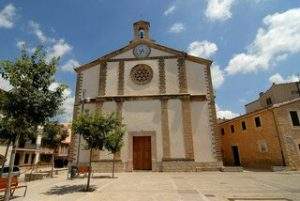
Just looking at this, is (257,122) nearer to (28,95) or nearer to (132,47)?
(132,47)

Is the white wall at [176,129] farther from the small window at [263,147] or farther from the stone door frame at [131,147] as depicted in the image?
the small window at [263,147]

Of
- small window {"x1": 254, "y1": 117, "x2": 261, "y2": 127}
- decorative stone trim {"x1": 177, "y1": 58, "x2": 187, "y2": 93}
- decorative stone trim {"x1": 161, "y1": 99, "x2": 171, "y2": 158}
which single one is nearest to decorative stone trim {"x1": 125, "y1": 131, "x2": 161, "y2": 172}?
decorative stone trim {"x1": 161, "y1": 99, "x2": 171, "y2": 158}

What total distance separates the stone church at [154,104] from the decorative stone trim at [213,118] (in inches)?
3.3

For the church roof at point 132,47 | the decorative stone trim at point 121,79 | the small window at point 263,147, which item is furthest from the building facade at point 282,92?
the decorative stone trim at point 121,79

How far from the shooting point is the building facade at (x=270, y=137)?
70.2 feet

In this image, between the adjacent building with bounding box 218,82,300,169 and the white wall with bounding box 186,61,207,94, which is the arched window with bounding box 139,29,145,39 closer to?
the white wall with bounding box 186,61,207,94

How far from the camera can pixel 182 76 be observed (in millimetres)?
23109

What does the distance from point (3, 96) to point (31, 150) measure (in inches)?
1448

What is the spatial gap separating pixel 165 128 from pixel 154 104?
2557mm

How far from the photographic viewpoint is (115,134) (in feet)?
40.5

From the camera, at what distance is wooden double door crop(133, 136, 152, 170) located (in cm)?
2141

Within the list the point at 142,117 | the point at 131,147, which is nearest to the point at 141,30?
the point at 142,117

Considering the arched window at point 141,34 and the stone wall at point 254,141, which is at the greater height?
the arched window at point 141,34

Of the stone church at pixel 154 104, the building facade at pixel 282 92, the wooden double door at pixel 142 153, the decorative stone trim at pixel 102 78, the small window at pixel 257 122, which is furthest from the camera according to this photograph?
the building facade at pixel 282 92
